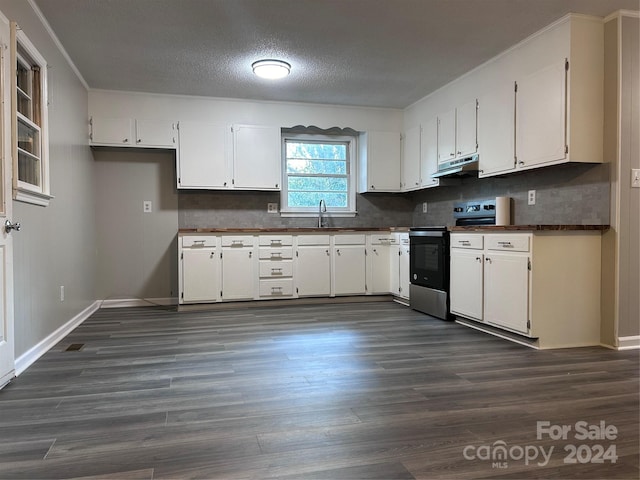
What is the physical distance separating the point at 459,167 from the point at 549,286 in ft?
4.98

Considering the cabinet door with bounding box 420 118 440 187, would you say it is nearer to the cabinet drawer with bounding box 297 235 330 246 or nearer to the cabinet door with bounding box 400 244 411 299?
the cabinet door with bounding box 400 244 411 299

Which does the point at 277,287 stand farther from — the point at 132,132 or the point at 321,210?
the point at 132,132

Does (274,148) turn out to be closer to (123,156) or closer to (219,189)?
(219,189)

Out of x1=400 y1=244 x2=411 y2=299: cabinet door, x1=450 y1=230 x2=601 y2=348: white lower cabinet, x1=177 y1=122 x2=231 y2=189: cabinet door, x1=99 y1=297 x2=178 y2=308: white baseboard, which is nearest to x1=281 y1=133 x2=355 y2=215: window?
x1=177 y1=122 x2=231 y2=189: cabinet door

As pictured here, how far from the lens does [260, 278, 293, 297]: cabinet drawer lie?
478 centimetres

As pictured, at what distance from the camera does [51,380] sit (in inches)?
92.7

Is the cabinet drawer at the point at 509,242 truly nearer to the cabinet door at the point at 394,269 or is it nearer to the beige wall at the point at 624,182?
the beige wall at the point at 624,182

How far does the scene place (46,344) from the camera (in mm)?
2959

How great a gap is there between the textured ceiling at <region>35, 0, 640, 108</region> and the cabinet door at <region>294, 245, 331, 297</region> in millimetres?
1753

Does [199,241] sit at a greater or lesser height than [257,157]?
lesser

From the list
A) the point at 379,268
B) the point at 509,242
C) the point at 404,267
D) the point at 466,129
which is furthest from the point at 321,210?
the point at 509,242

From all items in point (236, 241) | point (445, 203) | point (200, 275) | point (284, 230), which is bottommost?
point (200, 275)

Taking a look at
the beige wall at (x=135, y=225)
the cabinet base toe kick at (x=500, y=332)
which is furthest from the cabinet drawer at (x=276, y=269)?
the cabinet base toe kick at (x=500, y=332)

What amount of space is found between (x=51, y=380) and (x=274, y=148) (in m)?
3.40
